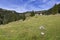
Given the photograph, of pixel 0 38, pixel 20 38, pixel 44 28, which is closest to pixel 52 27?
pixel 44 28

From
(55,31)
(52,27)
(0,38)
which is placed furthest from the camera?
(52,27)

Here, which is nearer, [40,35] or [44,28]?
[40,35]

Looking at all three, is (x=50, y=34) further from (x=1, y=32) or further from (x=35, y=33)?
(x=1, y=32)

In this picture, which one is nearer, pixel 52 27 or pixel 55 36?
pixel 55 36

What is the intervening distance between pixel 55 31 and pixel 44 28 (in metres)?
2.46

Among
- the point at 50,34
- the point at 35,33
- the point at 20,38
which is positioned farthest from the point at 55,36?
the point at 20,38

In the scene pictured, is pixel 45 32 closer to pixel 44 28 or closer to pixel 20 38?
pixel 44 28

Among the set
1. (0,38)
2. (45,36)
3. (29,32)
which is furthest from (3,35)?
(45,36)

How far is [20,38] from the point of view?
28250 mm

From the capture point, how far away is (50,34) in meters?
30.4

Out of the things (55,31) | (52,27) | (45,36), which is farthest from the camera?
(52,27)

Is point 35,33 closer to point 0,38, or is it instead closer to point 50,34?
→ point 50,34

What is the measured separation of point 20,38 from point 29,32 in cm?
272

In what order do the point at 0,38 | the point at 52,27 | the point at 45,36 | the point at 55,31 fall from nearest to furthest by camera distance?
the point at 0,38, the point at 45,36, the point at 55,31, the point at 52,27
